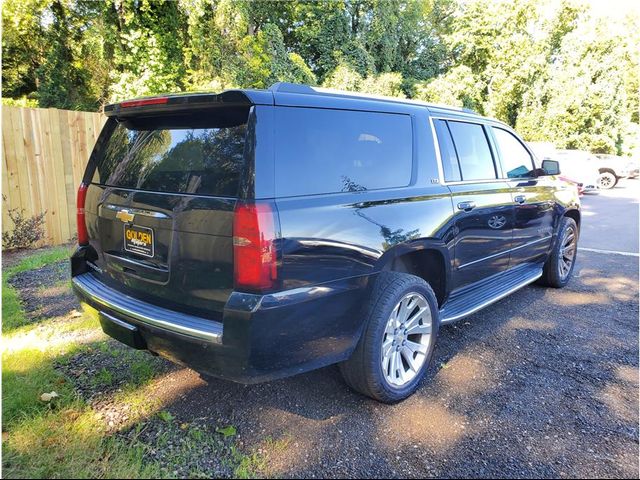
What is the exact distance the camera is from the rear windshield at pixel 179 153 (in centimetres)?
231

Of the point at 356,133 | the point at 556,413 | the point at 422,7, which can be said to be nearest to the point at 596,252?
A: the point at 556,413

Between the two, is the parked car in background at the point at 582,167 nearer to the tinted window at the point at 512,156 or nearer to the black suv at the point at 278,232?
the tinted window at the point at 512,156

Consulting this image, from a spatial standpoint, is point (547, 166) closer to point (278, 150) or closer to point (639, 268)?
point (639, 268)

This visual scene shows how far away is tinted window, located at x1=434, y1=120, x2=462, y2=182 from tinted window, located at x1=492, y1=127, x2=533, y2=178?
3.21 feet

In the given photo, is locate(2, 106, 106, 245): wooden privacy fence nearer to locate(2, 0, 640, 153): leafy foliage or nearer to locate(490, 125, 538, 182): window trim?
locate(2, 0, 640, 153): leafy foliage

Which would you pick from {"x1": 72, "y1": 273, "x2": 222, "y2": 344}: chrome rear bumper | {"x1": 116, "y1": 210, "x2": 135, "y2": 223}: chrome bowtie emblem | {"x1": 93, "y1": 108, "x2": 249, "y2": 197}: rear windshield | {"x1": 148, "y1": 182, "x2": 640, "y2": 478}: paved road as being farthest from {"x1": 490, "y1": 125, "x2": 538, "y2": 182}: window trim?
{"x1": 116, "y1": 210, "x2": 135, "y2": 223}: chrome bowtie emblem

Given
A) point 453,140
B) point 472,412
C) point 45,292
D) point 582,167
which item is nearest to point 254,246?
point 472,412

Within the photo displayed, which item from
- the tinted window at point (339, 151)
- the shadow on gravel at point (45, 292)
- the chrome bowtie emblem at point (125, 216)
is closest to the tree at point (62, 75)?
the shadow on gravel at point (45, 292)

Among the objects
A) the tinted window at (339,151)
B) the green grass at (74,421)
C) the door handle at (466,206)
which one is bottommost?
the green grass at (74,421)

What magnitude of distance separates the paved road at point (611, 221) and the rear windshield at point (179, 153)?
25.1 ft

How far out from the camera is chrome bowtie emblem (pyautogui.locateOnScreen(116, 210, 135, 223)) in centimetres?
261

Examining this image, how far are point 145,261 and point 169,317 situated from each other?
378 millimetres

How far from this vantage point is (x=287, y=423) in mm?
2682

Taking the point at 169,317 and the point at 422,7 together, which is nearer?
the point at 169,317
